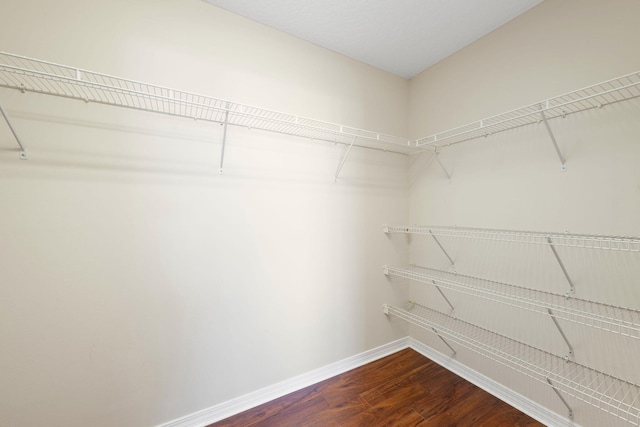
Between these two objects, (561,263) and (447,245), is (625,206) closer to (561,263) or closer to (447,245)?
(561,263)

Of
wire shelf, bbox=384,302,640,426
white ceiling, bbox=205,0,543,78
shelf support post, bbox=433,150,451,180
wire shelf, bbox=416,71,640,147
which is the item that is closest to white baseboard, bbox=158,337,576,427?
wire shelf, bbox=384,302,640,426

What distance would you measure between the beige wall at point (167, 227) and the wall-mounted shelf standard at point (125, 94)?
0.05 m

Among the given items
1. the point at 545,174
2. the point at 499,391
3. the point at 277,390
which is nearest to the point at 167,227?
the point at 277,390

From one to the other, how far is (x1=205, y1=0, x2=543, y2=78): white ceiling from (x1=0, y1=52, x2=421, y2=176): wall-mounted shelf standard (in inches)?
23.1

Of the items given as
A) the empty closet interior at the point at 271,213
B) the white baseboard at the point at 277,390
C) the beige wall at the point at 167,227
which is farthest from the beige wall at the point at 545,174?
the beige wall at the point at 167,227

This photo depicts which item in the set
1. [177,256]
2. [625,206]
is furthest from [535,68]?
[177,256]

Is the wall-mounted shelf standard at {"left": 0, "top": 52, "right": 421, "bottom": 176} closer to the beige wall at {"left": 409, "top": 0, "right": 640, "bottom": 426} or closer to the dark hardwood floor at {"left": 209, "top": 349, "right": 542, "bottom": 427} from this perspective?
the beige wall at {"left": 409, "top": 0, "right": 640, "bottom": 426}

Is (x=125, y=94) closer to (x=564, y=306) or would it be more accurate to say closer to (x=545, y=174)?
(x=545, y=174)

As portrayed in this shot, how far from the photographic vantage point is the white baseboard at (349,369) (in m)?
1.38

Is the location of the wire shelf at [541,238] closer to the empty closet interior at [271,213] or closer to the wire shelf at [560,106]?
the empty closet interior at [271,213]

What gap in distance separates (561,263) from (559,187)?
16.6 inches

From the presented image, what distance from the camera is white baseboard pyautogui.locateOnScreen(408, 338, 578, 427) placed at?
1.35 metres

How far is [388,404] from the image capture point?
1.54 metres

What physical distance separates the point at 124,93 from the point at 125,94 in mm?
68
